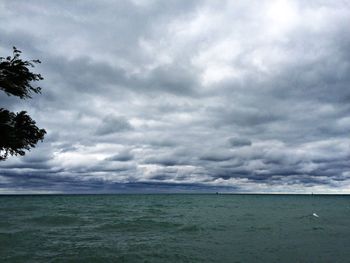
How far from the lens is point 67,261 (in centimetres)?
2314

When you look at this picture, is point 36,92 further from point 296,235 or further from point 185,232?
point 296,235

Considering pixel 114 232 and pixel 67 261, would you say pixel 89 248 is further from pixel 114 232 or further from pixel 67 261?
pixel 114 232

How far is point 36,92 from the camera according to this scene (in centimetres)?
1341

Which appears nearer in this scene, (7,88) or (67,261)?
(7,88)

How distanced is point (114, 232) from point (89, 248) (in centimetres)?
1115

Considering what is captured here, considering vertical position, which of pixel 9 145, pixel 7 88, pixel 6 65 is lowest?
pixel 9 145

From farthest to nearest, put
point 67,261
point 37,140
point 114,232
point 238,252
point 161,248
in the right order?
point 114,232 < point 161,248 < point 238,252 < point 67,261 < point 37,140

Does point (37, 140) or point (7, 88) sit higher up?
point (7, 88)

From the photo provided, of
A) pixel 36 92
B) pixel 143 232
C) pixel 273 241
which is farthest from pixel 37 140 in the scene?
pixel 143 232

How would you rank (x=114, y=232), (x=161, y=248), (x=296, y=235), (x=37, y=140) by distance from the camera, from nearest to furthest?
1. (x=37, y=140)
2. (x=161, y=248)
3. (x=296, y=235)
4. (x=114, y=232)

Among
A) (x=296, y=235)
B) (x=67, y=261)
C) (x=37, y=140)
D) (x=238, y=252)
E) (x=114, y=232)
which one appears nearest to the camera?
(x=37, y=140)

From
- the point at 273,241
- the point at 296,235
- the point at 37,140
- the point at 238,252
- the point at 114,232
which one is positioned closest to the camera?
the point at 37,140

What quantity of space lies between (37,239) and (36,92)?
79.9ft

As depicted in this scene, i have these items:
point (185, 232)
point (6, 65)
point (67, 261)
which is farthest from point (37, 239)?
point (6, 65)
